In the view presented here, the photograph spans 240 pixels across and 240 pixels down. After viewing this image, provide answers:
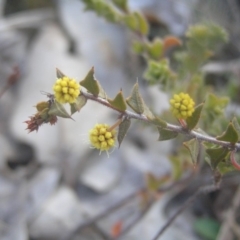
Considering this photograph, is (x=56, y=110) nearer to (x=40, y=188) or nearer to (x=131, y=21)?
(x=131, y=21)

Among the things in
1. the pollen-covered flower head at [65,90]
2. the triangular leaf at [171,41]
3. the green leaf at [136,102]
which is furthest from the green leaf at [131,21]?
the pollen-covered flower head at [65,90]

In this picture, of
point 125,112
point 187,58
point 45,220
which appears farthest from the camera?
point 45,220

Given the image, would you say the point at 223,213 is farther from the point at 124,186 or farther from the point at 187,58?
the point at 187,58

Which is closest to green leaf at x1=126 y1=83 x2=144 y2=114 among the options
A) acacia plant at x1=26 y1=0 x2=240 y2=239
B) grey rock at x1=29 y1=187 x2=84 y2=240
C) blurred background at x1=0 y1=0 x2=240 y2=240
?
acacia plant at x1=26 y1=0 x2=240 y2=239


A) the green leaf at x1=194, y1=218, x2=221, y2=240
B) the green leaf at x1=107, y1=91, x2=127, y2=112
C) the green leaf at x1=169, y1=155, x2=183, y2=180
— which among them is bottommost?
the green leaf at x1=194, y1=218, x2=221, y2=240

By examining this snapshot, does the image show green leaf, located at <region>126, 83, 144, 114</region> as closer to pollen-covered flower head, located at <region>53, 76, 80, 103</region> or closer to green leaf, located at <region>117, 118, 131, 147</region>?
green leaf, located at <region>117, 118, 131, 147</region>

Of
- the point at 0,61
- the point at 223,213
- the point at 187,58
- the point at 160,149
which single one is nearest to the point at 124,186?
the point at 160,149

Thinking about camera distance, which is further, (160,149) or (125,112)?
(160,149)
